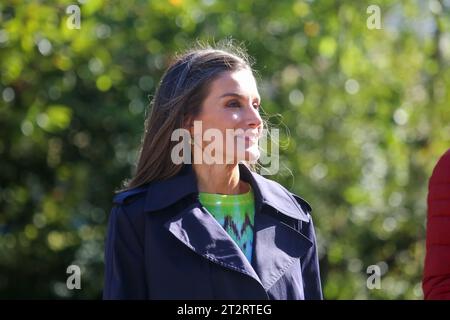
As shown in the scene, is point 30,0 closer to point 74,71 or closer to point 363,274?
point 74,71

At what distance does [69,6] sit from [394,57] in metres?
2.41

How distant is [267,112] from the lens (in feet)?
16.6

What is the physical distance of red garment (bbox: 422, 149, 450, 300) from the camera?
7.47 feet

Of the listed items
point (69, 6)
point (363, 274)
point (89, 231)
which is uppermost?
point (69, 6)

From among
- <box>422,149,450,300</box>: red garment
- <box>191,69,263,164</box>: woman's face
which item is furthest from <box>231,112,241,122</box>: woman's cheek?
<box>422,149,450,300</box>: red garment

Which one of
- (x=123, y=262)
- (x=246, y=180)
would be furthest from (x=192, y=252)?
(x=246, y=180)

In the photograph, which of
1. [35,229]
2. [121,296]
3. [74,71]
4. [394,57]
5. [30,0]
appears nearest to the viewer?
[121,296]

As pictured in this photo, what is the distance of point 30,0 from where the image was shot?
486 centimetres

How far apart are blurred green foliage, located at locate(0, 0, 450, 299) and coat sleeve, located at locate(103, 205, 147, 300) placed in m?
2.62

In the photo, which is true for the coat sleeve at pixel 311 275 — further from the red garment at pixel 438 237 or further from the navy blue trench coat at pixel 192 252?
the red garment at pixel 438 237

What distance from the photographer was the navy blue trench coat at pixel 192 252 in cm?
213

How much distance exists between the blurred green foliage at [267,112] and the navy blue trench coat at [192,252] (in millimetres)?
2466

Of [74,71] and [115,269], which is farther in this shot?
[74,71]

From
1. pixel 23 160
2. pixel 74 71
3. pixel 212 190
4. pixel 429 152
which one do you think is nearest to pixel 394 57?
pixel 429 152
